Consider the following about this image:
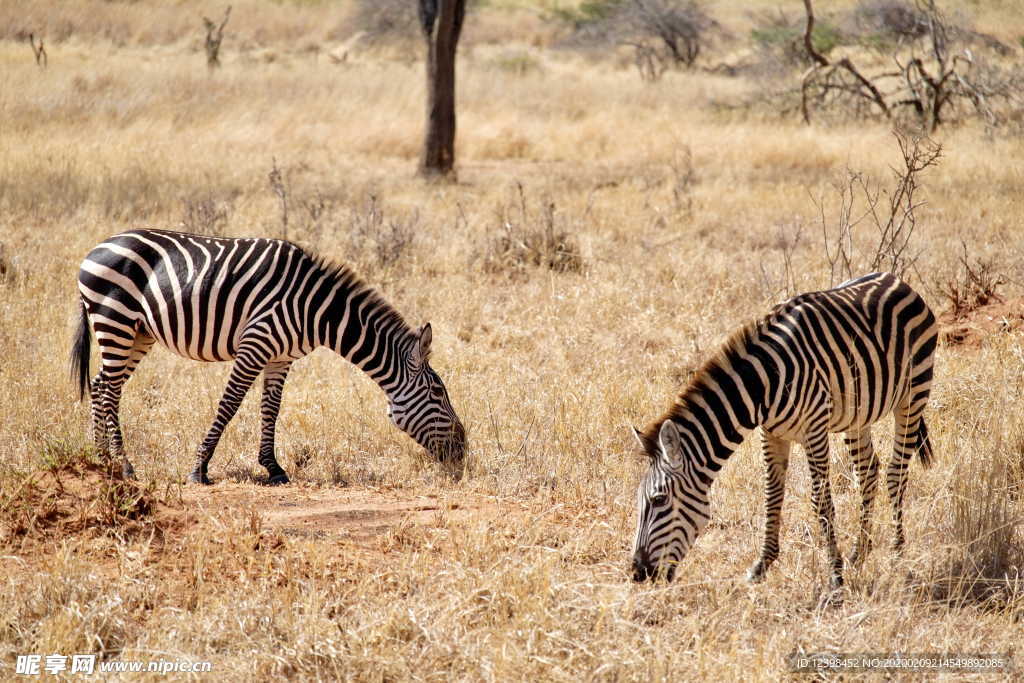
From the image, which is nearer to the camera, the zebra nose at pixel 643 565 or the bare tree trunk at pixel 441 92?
the zebra nose at pixel 643 565

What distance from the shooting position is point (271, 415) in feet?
20.1

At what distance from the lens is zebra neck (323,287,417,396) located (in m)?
5.96

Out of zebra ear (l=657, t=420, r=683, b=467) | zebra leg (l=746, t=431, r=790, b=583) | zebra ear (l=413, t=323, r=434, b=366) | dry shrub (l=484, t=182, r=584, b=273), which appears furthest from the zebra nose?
dry shrub (l=484, t=182, r=584, b=273)

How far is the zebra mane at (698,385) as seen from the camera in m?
4.14

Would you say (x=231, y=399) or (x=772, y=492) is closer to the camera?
(x=772, y=492)

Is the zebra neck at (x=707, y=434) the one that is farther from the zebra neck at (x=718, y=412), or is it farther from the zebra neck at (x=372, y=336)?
the zebra neck at (x=372, y=336)

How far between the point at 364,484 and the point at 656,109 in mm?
15976

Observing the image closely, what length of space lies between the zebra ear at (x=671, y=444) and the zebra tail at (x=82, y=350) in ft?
13.5

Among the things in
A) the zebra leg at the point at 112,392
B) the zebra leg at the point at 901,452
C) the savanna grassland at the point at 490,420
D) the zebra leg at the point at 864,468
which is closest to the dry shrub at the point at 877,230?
the savanna grassland at the point at 490,420

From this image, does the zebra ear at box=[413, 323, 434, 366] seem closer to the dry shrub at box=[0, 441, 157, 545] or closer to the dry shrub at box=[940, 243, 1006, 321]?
→ the dry shrub at box=[0, 441, 157, 545]

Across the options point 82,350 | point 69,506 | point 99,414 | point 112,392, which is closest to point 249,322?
point 112,392

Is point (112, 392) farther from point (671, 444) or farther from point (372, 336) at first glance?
point (671, 444)

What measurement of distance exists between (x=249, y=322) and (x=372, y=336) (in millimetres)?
758

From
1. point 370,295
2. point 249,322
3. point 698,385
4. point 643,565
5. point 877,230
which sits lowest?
point 643,565
